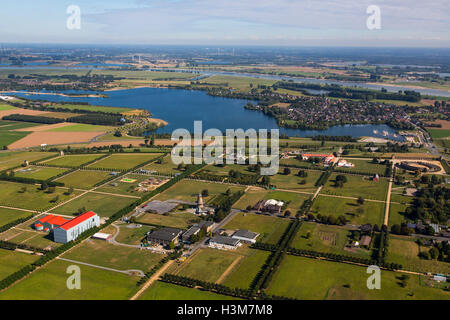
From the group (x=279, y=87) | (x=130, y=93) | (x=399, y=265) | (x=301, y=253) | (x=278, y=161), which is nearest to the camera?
(x=399, y=265)

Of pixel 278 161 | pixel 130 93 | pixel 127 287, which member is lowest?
pixel 127 287

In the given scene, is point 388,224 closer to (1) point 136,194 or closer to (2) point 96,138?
(1) point 136,194

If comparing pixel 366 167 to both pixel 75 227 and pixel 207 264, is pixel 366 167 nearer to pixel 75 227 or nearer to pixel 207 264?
pixel 207 264

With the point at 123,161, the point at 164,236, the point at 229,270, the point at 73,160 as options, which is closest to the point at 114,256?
the point at 164,236

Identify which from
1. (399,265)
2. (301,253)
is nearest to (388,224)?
(399,265)

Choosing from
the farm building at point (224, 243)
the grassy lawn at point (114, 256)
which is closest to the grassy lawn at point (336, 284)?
the farm building at point (224, 243)

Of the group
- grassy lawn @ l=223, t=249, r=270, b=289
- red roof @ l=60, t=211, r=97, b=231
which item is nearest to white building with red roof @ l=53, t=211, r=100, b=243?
red roof @ l=60, t=211, r=97, b=231

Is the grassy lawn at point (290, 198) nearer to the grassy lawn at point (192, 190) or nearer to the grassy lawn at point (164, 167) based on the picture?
the grassy lawn at point (192, 190)
